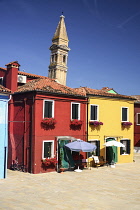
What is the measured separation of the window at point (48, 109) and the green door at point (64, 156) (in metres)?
2.06

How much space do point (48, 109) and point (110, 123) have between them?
6.66m

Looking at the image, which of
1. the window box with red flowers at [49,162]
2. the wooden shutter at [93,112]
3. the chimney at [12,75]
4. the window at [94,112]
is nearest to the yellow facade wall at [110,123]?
the window at [94,112]

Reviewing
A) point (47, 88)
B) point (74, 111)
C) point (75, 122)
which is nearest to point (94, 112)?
point (74, 111)

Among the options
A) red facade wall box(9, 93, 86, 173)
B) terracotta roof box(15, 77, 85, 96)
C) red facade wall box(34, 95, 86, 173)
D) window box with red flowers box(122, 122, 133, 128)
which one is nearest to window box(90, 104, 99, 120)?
red facade wall box(34, 95, 86, 173)

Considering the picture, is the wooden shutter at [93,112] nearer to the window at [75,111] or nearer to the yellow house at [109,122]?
the yellow house at [109,122]

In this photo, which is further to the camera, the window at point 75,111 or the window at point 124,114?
the window at point 124,114

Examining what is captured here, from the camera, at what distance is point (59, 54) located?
51.5 m

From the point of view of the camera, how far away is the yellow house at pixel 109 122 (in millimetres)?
22703

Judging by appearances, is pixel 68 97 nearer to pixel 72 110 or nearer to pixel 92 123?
pixel 72 110

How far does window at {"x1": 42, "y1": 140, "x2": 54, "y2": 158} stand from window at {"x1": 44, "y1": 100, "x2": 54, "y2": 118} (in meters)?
1.94

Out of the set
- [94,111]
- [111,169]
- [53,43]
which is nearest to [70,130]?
[94,111]

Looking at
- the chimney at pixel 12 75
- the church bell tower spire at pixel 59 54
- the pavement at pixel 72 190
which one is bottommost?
the pavement at pixel 72 190

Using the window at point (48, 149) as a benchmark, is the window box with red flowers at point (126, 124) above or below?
above

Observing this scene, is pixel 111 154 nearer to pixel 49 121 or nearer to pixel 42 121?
pixel 49 121
